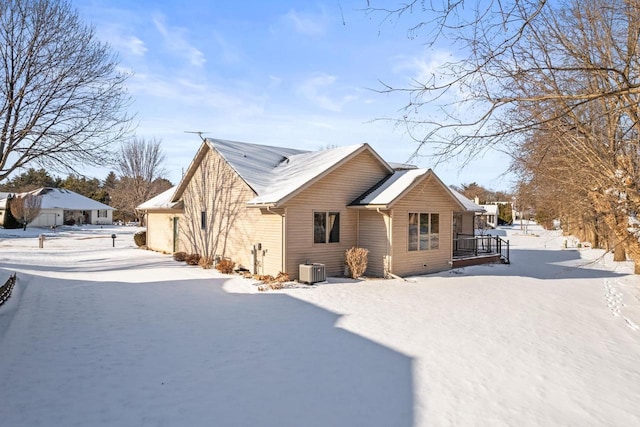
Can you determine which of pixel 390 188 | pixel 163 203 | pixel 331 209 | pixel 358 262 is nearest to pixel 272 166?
pixel 331 209

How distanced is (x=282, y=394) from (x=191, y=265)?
13273 millimetres

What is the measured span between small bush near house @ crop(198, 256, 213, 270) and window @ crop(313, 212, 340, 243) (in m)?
5.22

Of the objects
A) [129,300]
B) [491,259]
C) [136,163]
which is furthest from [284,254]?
[136,163]

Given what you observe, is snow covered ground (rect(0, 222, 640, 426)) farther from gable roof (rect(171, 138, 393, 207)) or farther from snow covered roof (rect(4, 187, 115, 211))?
snow covered roof (rect(4, 187, 115, 211))

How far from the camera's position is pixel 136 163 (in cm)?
4072

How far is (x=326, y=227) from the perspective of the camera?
48.8ft

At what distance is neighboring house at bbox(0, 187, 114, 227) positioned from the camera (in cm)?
4878

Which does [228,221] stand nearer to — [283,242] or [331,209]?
[283,242]

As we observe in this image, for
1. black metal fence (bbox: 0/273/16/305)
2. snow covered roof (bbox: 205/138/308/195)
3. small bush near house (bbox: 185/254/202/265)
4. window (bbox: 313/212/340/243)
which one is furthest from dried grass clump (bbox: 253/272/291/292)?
black metal fence (bbox: 0/273/16/305)

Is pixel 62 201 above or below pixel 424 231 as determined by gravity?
above

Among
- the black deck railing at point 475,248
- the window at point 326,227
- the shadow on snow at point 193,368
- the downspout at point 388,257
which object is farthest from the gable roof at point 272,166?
the black deck railing at point 475,248

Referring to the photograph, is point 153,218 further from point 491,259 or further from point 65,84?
point 491,259

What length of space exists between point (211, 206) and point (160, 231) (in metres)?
7.15

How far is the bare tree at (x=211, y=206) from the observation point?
647 inches
